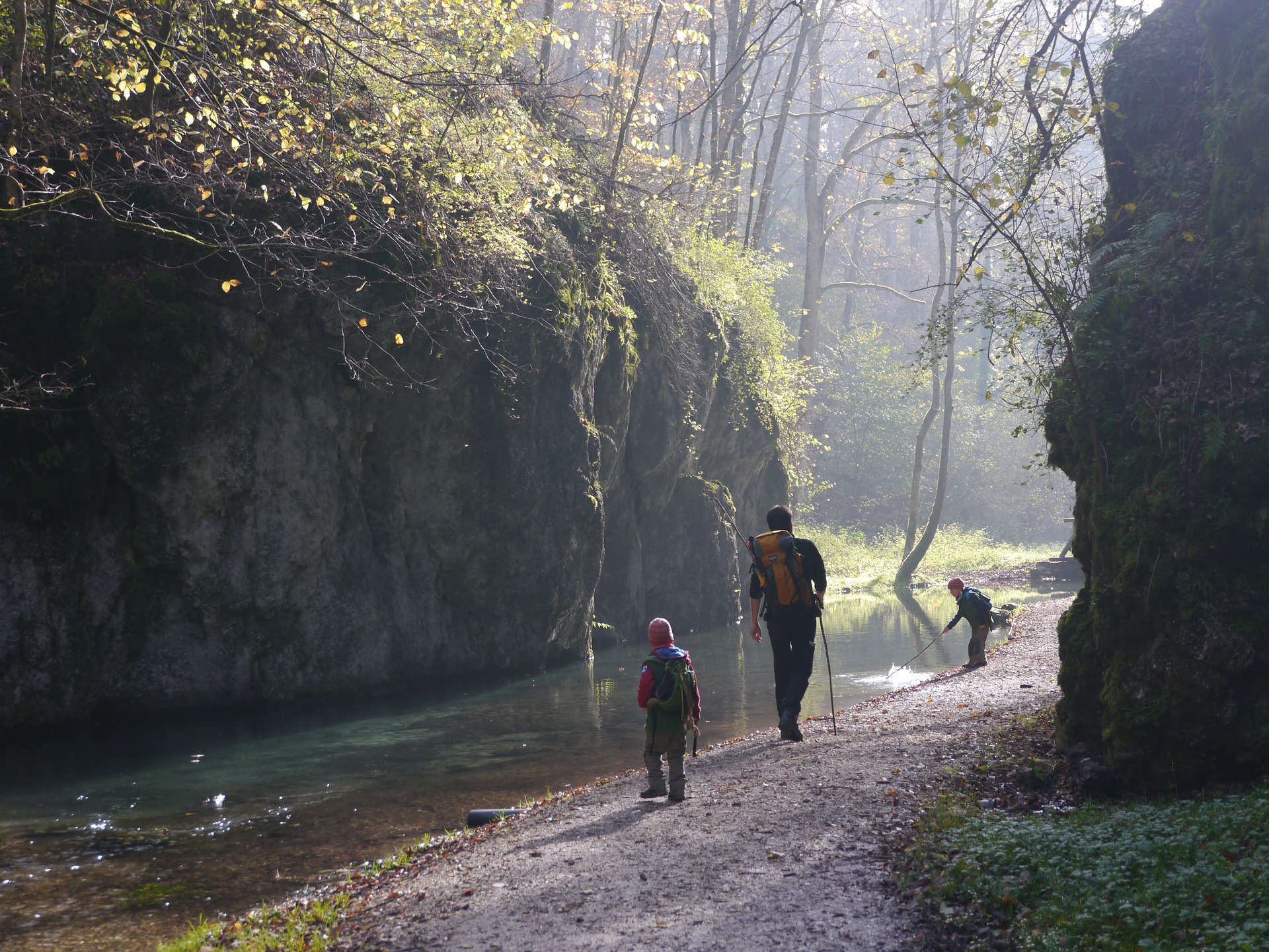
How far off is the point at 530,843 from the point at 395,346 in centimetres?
948

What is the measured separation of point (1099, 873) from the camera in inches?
186

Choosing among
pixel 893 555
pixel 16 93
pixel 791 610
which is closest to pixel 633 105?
pixel 16 93

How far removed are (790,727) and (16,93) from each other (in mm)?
9740

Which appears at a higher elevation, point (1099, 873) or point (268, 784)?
point (1099, 873)

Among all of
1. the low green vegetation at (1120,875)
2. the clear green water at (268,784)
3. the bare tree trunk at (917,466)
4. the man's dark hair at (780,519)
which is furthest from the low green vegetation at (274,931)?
the bare tree trunk at (917,466)

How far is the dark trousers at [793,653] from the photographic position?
916cm

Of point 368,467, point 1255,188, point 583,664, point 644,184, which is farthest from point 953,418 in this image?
point 1255,188

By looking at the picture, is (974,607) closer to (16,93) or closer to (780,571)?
(780,571)

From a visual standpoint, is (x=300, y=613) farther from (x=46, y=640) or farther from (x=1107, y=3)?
(x=1107, y=3)

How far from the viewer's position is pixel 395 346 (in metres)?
14.3

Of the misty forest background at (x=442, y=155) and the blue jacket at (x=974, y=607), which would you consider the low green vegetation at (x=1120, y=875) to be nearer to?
the misty forest background at (x=442, y=155)

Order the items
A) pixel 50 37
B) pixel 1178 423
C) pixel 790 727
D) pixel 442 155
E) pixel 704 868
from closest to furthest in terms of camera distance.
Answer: pixel 704 868
pixel 1178 423
pixel 790 727
pixel 50 37
pixel 442 155

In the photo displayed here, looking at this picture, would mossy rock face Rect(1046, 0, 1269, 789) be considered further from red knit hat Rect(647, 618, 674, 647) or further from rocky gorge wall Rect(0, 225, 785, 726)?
rocky gorge wall Rect(0, 225, 785, 726)

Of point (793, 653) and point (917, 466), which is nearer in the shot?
point (793, 653)
